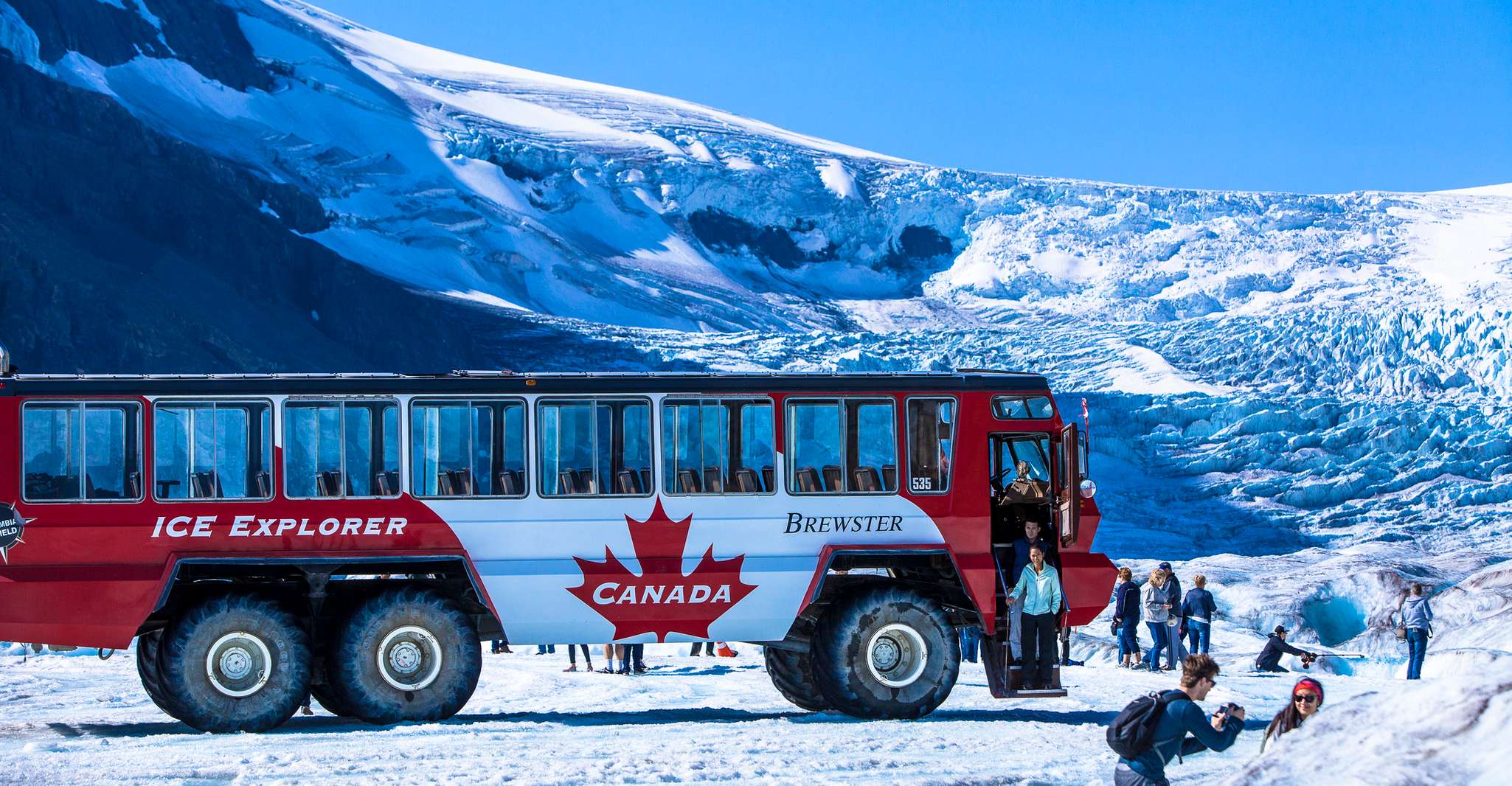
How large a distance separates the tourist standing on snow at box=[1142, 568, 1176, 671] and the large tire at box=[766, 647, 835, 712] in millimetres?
5466

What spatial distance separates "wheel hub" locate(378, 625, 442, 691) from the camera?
12875 millimetres

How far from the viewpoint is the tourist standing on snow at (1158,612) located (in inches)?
723

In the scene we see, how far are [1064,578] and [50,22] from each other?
9777 cm

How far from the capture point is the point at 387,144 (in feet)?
327

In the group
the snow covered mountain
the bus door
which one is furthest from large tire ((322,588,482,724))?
the snow covered mountain

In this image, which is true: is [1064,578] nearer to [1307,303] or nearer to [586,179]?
[1307,303]

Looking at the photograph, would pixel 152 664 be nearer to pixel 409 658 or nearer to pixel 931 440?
pixel 409 658

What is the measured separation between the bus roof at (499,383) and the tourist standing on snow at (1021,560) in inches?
50.2

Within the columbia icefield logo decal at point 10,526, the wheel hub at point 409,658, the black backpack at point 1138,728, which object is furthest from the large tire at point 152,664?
the black backpack at point 1138,728

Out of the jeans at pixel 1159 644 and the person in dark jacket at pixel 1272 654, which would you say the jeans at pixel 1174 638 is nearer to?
the jeans at pixel 1159 644

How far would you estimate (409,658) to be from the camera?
12.9 m

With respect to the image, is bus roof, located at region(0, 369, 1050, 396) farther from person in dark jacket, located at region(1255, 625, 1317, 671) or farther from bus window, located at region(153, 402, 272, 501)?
person in dark jacket, located at region(1255, 625, 1317, 671)

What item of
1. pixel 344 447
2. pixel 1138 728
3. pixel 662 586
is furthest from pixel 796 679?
pixel 1138 728

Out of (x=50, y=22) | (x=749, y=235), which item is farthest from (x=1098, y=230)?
(x=50, y=22)
